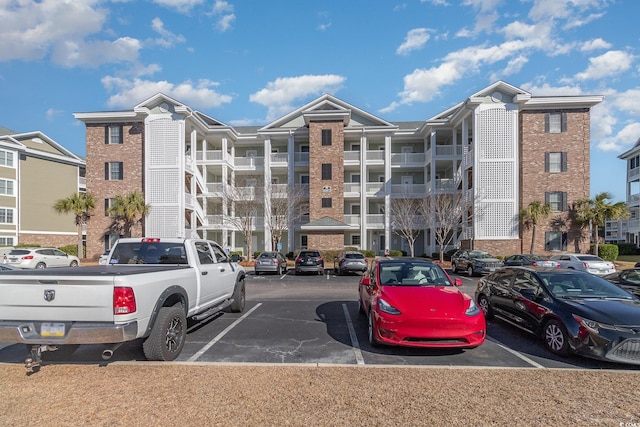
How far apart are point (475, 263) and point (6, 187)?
41.8m

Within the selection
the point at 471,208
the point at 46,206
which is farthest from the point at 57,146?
A: the point at 471,208

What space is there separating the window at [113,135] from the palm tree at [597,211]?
38.0 m

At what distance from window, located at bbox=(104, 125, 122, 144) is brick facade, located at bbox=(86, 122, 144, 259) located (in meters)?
0.23

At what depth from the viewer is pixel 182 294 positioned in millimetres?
6125

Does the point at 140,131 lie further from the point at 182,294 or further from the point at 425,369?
the point at 425,369

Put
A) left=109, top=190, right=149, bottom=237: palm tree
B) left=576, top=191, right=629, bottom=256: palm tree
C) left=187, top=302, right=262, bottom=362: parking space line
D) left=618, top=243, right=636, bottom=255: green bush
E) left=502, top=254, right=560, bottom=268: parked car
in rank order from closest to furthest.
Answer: left=187, top=302, right=262, bottom=362: parking space line, left=502, top=254, right=560, bottom=268: parked car, left=576, top=191, right=629, bottom=256: palm tree, left=109, top=190, right=149, bottom=237: palm tree, left=618, top=243, right=636, bottom=255: green bush

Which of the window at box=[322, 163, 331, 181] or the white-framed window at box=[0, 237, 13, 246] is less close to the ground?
the window at box=[322, 163, 331, 181]

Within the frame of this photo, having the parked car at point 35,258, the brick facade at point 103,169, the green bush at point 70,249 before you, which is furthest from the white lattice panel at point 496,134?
the green bush at point 70,249

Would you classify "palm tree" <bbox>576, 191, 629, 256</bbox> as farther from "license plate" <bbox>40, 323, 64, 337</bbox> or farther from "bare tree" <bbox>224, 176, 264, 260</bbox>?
"license plate" <bbox>40, 323, 64, 337</bbox>

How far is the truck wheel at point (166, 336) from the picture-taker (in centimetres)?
533

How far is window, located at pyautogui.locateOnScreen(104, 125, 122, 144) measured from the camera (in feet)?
104

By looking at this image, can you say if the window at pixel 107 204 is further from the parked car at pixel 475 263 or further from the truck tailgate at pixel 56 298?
the truck tailgate at pixel 56 298

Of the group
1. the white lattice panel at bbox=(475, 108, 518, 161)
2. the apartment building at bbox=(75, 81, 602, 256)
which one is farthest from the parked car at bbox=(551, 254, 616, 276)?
the white lattice panel at bbox=(475, 108, 518, 161)

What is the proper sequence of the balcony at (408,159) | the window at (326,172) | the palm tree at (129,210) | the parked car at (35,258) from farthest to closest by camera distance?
the balcony at (408,159), the window at (326,172), the palm tree at (129,210), the parked car at (35,258)
